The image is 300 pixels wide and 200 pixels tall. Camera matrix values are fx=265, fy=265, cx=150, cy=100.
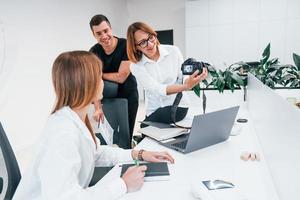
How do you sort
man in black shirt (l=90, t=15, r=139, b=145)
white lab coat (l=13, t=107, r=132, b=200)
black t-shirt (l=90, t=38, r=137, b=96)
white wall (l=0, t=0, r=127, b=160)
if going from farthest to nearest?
white wall (l=0, t=0, r=127, b=160) < black t-shirt (l=90, t=38, r=137, b=96) < man in black shirt (l=90, t=15, r=139, b=145) < white lab coat (l=13, t=107, r=132, b=200)

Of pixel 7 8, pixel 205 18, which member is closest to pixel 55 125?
pixel 7 8

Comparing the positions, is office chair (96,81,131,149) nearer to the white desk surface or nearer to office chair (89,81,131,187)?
office chair (89,81,131,187)

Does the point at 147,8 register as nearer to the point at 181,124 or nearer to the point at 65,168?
the point at 181,124

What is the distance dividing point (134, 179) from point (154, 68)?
1.02 meters

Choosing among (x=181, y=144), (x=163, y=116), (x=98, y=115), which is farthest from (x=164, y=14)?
(x=181, y=144)

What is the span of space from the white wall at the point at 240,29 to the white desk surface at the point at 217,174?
385cm

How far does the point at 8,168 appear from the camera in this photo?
41.4 inches

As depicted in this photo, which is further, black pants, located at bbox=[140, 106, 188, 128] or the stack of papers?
black pants, located at bbox=[140, 106, 188, 128]

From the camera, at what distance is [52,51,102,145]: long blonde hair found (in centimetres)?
93

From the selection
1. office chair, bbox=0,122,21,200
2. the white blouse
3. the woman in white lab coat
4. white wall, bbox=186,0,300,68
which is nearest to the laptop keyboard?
the woman in white lab coat

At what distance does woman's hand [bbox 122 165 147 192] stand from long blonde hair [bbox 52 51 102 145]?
30 cm

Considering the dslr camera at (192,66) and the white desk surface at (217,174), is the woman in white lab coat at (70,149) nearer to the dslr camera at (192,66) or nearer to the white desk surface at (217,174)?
the white desk surface at (217,174)

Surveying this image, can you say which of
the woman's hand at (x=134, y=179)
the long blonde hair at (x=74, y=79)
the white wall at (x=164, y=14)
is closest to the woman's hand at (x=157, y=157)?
the woman's hand at (x=134, y=179)

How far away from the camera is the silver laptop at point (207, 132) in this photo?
112 cm
